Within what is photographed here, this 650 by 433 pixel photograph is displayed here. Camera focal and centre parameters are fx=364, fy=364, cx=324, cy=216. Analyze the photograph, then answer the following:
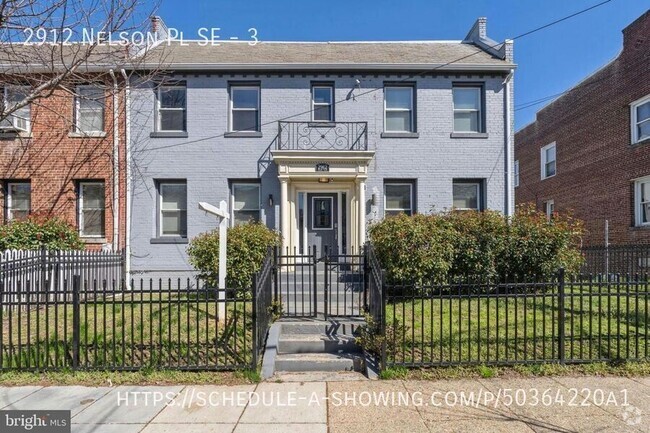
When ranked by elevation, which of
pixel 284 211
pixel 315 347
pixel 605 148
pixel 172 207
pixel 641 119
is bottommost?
pixel 315 347

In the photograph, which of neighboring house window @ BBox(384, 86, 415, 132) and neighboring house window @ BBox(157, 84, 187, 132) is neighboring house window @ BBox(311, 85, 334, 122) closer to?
neighboring house window @ BBox(384, 86, 415, 132)

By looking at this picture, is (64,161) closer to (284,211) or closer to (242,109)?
(242,109)

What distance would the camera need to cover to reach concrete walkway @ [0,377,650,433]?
365 cm

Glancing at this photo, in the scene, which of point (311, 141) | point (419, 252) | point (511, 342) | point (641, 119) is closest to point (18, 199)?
point (311, 141)

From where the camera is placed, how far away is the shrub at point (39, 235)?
903 cm

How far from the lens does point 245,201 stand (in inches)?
417

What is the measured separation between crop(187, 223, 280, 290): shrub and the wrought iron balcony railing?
11.0ft

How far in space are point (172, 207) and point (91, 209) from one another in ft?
7.74

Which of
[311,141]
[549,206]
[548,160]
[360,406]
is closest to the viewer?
[360,406]

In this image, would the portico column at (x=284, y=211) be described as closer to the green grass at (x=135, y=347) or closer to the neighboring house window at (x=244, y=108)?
the neighboring house window at (x=244, y=108)

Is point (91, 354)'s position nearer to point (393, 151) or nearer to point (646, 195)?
point (393, 151)

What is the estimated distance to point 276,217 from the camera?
10.3 metres

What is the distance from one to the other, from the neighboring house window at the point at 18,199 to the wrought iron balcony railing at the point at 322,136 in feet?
24.5

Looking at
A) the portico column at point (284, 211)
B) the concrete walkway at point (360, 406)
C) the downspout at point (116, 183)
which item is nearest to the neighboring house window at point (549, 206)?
the portico column at point (284, 211)
